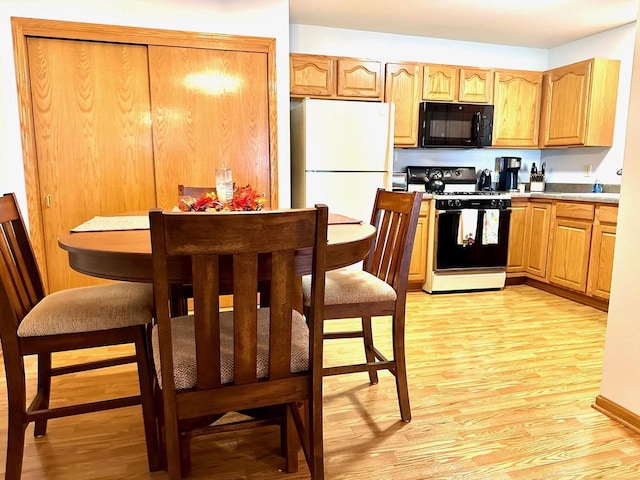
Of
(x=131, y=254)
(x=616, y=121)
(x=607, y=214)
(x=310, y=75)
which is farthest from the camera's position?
(x=616, y=121)

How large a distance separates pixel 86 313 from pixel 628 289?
6.77 ft

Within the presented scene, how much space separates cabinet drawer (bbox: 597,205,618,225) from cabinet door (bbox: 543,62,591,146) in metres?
0.84

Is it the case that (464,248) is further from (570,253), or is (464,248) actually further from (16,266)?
(16,266)

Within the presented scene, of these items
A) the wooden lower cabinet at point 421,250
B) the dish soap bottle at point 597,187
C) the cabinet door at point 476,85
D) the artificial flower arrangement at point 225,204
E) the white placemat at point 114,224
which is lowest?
the wooden lower cabinet at point 421,250

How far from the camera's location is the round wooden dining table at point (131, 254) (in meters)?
1.23

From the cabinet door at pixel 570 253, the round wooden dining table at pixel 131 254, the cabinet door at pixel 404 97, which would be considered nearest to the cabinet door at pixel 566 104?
the cabinet door at pixel 570 253

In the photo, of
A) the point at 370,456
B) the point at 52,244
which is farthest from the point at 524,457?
the point at 52,244

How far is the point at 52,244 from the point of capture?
9.79ft

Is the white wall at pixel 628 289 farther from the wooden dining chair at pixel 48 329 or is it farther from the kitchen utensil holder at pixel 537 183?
the kitchen utensil holder at pixel 537 183

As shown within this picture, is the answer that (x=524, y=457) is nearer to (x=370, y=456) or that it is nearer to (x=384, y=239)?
(x=370, y=456)

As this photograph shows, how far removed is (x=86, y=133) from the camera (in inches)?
115

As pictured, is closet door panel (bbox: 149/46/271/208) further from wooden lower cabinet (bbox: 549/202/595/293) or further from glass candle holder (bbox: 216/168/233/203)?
wooden lower cabinet (bbox: 549/202/595/293)

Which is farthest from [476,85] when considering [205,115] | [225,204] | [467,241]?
[225,204]

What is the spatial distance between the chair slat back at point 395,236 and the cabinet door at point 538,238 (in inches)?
91.1
